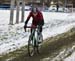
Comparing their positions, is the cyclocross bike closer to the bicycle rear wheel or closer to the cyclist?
the bicycle rear wheel

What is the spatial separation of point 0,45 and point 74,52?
14.9 ft

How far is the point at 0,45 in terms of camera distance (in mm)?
17391

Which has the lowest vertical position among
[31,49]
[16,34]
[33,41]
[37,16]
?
[16,34]

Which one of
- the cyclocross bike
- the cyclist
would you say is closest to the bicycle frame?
the cyclocross bike

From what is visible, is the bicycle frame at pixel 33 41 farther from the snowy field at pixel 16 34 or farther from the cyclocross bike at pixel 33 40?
the snowy field at pixel 16 34

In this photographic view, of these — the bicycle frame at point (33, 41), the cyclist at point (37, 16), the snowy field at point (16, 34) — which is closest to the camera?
the cyclist at point (37, 16)

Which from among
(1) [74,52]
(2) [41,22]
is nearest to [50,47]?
(1) [74,52]

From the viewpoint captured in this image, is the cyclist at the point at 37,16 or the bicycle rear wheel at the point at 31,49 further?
the bicycle rear wheel at the point at 31,49

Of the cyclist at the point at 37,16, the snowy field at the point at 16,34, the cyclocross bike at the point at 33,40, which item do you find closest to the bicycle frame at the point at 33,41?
the cyclocross bike at the point at 33,40

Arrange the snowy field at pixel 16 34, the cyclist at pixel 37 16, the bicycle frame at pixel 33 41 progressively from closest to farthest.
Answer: the cyclist at pixel 37 16 → the bicycle frame at pixel 33 41 → the snowy field at pixel 16 34

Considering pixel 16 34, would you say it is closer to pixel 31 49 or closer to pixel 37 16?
pixel 31 49

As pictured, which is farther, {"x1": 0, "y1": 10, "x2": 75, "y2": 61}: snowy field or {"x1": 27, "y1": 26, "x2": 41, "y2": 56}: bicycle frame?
{"x1": 0, "y1": 10, "x2": 75, "y2": 61}: snowy field

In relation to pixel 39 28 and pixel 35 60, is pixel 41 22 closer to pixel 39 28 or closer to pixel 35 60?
pixel 39 28

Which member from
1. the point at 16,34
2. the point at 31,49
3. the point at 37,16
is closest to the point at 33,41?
the point at 31,49
